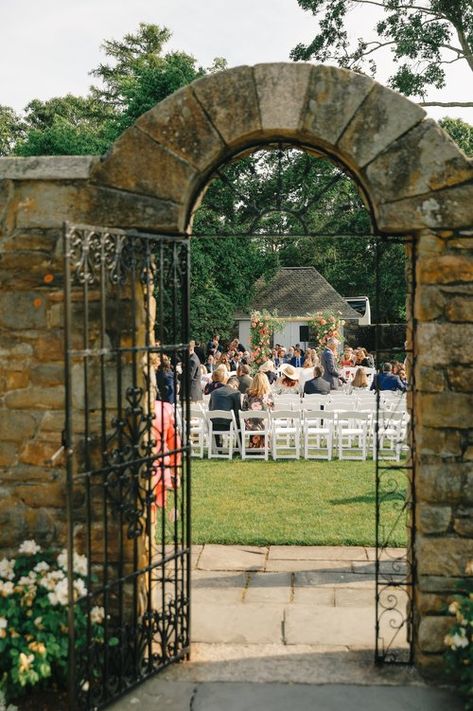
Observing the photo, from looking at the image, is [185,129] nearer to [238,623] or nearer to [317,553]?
[238,623]

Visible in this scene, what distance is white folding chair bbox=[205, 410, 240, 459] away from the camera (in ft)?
41.4

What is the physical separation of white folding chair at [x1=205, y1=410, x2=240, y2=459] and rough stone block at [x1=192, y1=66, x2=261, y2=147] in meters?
7.84

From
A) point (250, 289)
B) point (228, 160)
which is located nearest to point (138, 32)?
point (250, 289)

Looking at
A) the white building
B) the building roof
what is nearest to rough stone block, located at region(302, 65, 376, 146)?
the white building

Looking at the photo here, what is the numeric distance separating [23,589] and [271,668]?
1.73 m

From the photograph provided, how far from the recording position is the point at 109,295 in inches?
205

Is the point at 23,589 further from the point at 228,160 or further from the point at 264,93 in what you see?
the point at 264,93

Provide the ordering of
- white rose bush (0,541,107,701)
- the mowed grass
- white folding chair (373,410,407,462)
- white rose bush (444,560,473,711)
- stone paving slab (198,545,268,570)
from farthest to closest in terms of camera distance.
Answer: white folding chair (373,410,407,462)
the mowed grass
stone paving slab (198,545,268,570)
white rose bush (444,560,473,711)
white rose bush (0,541,107,701)

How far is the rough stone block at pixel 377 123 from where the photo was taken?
500 cm

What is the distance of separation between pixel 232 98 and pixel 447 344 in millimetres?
2080

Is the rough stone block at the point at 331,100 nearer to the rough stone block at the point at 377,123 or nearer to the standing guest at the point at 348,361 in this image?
the rough stone block at the point at 377,123

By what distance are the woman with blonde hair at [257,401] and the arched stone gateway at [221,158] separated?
315 inches

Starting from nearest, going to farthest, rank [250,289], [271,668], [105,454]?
[105,454]
[271,668]
[250,289]

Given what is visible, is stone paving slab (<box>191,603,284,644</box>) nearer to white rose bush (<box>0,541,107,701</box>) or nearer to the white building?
white rose bush (<box>0,541,107,701</box>)
